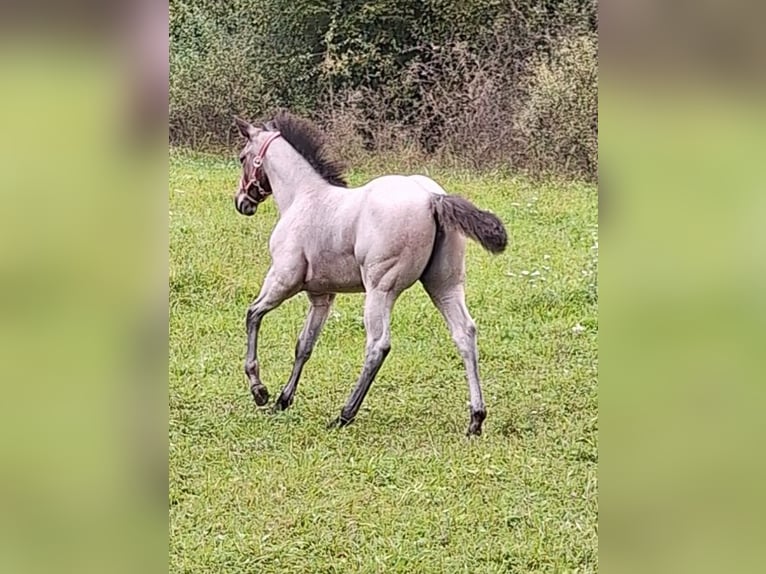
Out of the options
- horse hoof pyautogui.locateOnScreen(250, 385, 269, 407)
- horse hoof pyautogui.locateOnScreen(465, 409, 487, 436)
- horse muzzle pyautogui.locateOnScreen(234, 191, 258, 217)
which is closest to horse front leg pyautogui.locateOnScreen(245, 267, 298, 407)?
horse hoof pyautogui.locateOnScreen(250, 385, 269, 407)

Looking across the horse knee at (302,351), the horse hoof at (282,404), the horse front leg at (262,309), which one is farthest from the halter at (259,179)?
the horse hoof at (282,404)

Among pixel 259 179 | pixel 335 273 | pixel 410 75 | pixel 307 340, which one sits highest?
pixel 410 75

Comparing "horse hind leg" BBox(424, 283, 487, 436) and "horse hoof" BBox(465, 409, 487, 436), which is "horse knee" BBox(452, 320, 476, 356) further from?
"horse hoof" BBox(465, 409, 487, 436)

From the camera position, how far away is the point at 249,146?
182 cm

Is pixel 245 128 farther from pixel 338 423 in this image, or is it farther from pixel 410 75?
pixel 338 423

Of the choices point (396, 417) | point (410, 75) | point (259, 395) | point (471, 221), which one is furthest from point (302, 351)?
point (410, 75)

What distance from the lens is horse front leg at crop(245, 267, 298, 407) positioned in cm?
180

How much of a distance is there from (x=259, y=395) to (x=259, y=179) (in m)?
0.46

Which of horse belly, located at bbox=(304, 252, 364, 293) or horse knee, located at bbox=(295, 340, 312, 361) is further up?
horse belly, located at bbox=(304, 252, 364, 293)

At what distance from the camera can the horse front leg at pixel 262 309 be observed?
1798 mm

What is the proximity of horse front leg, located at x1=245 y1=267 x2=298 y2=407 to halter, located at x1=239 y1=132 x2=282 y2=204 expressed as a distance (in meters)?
0.16

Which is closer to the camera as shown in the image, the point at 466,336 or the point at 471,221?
the point at 471,221

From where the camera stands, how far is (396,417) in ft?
5.87
